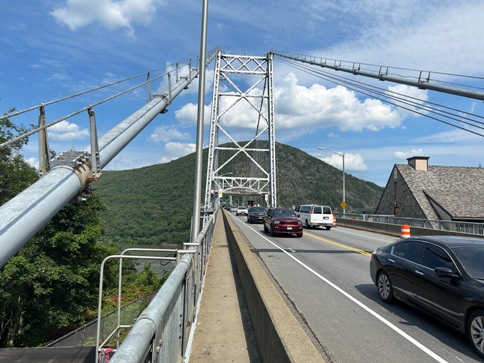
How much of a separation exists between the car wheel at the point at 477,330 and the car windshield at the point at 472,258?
571 millimetres

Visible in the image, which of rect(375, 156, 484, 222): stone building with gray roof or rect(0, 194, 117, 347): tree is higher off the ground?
rect(375, 156, 484, 222): stone building with gray roof

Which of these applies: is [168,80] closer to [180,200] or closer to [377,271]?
[377,271]

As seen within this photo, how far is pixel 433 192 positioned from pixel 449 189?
230cm

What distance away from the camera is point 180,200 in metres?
104

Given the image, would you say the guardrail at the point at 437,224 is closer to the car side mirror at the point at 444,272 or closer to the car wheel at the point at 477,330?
the car side mirror at the point at 444,272

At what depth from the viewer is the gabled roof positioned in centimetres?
3938

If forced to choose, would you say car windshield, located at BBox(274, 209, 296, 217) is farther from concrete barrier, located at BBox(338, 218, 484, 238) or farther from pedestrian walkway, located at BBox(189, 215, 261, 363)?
pedestrian walkway, located at BBox(189, 215, 261, 363)

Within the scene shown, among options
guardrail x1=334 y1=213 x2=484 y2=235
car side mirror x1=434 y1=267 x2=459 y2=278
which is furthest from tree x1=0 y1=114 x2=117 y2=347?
car side mirror x1=434 y1=267 x2=459 y2=278

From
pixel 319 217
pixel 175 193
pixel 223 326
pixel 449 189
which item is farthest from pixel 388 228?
pixel 175 193

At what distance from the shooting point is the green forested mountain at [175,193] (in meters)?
83.3

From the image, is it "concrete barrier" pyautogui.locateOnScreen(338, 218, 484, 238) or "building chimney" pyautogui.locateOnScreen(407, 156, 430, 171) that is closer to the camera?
"concrete barrier" pyautogui.locateOnScreen(338, 218, 484, 238)

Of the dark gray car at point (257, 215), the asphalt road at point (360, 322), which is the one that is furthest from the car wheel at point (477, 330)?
the dark gray car at point (257, 215)

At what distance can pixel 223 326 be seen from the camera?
7.08 meters

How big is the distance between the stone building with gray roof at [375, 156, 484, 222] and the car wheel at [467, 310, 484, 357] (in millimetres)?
35724
